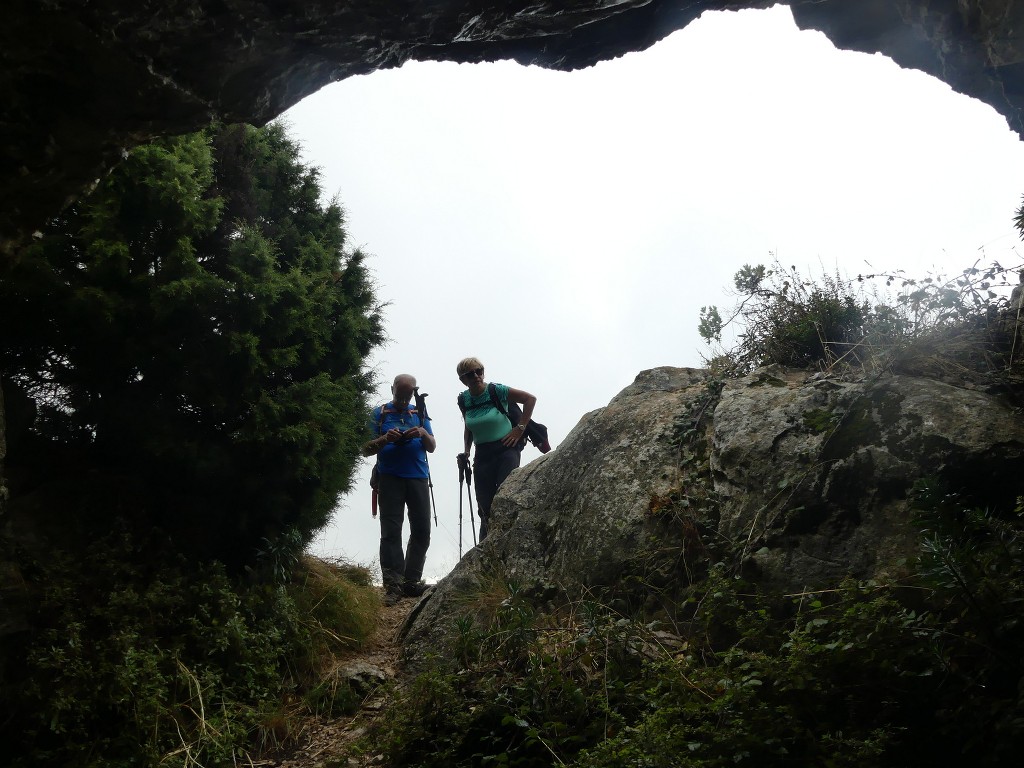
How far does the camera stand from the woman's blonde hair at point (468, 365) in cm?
895

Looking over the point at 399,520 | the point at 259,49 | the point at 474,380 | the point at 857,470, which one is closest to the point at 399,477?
the point at 399,520

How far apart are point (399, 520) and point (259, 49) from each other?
18.8 ft

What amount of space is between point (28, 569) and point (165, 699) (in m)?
1.43

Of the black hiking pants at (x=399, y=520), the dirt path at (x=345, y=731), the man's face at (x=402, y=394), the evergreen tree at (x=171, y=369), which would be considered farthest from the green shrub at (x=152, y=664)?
the man's face at (x=402, y=394)

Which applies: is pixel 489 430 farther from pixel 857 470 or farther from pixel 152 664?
pixel 857 470

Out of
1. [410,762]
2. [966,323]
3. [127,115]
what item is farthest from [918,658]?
[127,115]

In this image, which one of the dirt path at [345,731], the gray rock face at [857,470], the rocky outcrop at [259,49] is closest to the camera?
the rocky outcrop at [259,49]

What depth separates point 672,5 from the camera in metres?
5.11

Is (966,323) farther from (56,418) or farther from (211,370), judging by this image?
(56,418)

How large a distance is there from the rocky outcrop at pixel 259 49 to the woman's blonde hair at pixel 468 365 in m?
4.18

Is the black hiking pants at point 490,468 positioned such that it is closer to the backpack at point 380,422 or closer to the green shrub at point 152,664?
the backpack at point 380,422

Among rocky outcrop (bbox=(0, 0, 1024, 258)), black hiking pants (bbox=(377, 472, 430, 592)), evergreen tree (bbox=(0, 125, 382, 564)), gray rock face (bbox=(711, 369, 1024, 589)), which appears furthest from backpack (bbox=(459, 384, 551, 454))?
rocky outcrop (bbox=(0, 0, 1024, 258))

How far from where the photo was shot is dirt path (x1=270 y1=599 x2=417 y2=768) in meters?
5.35

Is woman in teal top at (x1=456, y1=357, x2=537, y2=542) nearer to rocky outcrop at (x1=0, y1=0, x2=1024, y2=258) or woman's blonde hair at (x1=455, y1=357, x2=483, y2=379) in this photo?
woman's blonde hair at (x1=455, y1=357, x2=483, y2=379)
